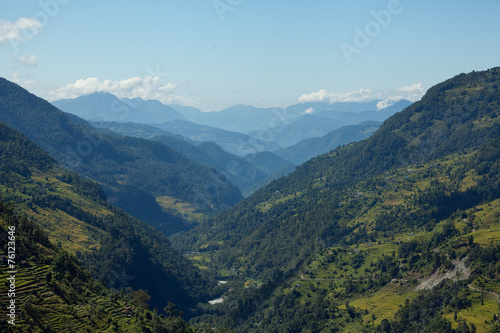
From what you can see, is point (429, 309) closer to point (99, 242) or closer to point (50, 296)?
point (50, 296)

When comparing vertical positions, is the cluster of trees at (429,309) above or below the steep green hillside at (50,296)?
below

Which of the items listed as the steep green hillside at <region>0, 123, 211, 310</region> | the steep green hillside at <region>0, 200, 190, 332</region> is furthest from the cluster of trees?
the steep green hillside at <region>0, 123, 211, 310</region>

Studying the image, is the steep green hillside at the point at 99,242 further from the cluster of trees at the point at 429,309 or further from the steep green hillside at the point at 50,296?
the cluster of trees at the point at 429,309

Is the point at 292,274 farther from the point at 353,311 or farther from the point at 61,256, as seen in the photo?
the point at 61,256

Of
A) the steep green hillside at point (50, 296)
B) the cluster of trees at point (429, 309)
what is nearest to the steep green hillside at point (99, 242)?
the steep green hillside at point (50, 296)

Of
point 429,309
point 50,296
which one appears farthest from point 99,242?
point 429,309

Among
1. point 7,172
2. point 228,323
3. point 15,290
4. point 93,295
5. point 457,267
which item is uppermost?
point 7,172

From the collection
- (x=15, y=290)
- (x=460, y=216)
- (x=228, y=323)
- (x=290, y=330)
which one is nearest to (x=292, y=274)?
(x=228, y=323)

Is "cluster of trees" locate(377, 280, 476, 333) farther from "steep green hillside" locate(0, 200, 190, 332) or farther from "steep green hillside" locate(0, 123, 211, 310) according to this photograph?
"steep green hillside" locate(0, 123, 211, 310)
